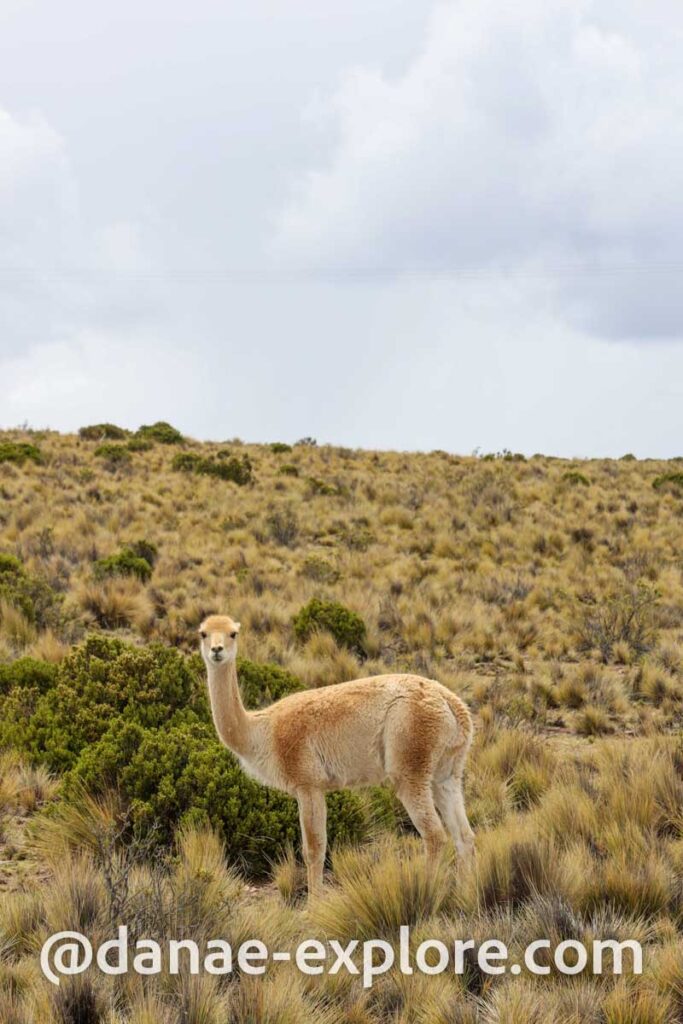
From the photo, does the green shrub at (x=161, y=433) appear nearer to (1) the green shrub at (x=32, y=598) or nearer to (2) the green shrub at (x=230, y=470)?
(2) the green shrub at (x=230, y=470)

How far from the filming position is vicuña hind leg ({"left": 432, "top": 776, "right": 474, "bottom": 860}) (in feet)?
17.4

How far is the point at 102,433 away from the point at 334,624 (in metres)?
27.5

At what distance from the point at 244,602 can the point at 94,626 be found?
231cm

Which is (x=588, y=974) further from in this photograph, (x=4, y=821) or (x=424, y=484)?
(x=424, y=484)

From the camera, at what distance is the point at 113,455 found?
30.7 m

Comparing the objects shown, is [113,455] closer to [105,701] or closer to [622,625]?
[622,625]

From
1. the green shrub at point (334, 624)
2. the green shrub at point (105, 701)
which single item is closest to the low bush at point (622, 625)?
the green shrub at point (334, 624)

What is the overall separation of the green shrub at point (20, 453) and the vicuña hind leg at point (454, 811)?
25.1 m

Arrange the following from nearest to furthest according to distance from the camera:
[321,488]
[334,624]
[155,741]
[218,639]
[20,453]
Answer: [218,639] → [155,741] → [334,624] → [321,488] → [20,453]

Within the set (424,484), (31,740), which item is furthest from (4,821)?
(424,484)

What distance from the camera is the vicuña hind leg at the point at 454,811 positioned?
5307 mm

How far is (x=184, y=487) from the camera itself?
85.8 ft

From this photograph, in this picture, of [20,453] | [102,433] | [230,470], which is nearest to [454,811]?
[230,470]

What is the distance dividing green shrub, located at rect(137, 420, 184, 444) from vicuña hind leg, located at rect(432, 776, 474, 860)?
32.4m
